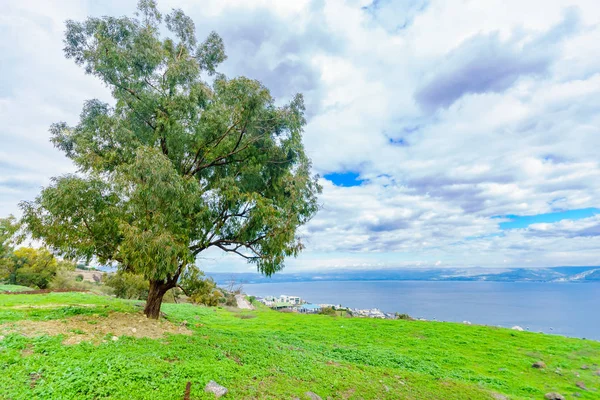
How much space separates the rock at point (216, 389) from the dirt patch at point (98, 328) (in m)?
3.46

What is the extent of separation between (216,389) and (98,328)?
480 cm

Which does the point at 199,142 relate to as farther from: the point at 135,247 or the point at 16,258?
the point at 16,258

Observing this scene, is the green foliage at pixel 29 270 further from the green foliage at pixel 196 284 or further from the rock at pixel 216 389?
the rock at pixel 216 389

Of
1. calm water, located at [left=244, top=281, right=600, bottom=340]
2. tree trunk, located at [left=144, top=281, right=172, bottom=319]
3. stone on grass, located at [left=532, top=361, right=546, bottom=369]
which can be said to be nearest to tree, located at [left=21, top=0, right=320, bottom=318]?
tree trunk, located at [left=144, top=281, right=172, bottom=319]

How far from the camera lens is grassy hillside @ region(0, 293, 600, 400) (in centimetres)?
541

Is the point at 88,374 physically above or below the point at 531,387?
above

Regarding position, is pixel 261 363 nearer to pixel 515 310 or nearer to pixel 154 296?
pixel 154 296

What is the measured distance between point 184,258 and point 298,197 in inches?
164

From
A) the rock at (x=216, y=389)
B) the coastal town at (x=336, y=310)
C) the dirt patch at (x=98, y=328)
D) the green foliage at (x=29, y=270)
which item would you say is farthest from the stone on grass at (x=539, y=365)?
the green foliage at (x=29, y=270)

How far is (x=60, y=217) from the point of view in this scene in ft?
28.2

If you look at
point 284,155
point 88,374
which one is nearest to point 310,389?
point 88,374

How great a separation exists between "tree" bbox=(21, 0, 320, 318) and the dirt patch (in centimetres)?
102

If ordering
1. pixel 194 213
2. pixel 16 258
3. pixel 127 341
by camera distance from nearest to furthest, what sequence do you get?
pixel 127 341
pixel 194 213
pixel 16 258

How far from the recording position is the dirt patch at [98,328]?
292 inches
